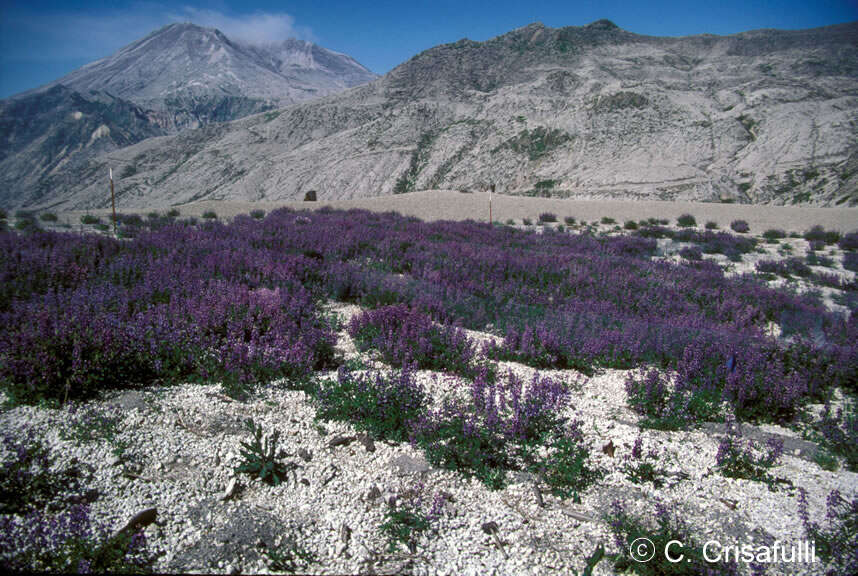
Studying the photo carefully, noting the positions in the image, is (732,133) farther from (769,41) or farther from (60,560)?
(60,560)

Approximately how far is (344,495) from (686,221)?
2230 cm

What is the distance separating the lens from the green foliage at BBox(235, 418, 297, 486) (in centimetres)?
319

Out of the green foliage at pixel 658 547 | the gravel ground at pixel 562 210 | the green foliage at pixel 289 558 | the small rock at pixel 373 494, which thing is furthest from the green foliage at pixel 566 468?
the gravel ground at pixel 562 210

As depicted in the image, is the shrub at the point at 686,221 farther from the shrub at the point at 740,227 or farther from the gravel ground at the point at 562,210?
the shrub at the point at 740,227

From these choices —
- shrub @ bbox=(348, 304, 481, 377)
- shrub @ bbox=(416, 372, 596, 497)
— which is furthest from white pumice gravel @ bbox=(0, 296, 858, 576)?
shrub @ bbox=(348, 304, 481, 377)

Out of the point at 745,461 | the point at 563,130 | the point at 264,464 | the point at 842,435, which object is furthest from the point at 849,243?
the point at 563,130

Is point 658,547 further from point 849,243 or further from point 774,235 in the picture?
point 774,235

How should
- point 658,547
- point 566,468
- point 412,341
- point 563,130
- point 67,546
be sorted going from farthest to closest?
point 563,130 < point 412,341 < point 566,468 < point 658,547 < point 67,546

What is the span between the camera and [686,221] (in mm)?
21219

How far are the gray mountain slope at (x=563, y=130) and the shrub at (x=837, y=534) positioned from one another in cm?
3436

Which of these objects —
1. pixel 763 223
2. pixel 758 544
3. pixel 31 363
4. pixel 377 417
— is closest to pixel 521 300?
pixel 377 417

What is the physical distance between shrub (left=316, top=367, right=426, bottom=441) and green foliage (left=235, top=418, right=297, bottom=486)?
69cm

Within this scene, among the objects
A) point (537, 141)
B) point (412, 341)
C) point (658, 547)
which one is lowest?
point (658, 547)

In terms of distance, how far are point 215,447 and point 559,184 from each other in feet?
134
